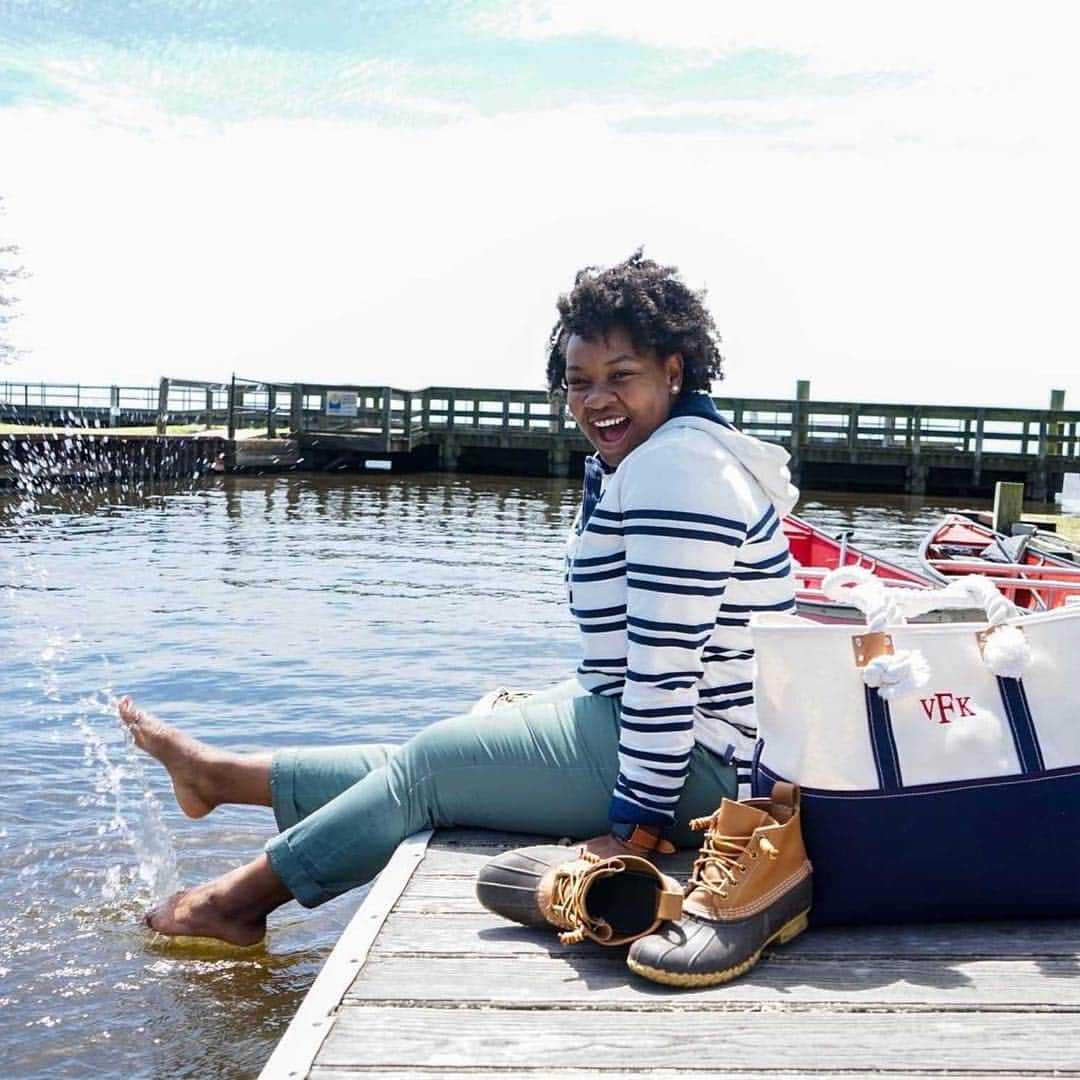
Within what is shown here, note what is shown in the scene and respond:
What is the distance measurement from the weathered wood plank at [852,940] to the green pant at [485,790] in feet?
1.16

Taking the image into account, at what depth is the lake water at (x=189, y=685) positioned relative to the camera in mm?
3684

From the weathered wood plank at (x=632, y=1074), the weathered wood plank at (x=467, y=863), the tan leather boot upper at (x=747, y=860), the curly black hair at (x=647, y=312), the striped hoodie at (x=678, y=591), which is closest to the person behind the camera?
the weathered wood plank at (x=632, y=1074)

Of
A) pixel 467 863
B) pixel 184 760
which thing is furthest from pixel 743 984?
pixel 184 760

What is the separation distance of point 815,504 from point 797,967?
24.5 m

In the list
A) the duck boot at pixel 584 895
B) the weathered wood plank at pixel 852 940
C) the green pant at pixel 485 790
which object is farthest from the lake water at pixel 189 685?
the duck boot at pixel 584 895

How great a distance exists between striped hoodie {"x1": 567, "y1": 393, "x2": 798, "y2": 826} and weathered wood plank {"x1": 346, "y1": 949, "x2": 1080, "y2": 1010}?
0.40 meters

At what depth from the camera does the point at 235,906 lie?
305 centimetres

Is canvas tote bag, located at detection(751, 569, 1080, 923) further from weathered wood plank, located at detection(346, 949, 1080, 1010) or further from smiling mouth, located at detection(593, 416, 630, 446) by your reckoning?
smiling mouth, located at detection(593, 416, 630, 446)

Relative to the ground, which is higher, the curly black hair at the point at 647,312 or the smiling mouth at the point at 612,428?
the curly black hair at the point at 647,312

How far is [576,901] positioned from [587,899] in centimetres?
3

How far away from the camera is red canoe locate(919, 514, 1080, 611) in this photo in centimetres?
814

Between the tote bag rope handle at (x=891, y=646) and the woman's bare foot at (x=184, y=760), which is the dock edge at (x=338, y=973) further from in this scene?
the tote bag rope handle at (x=891, y=646)

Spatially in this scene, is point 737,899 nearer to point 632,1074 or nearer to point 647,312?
point 632,1074

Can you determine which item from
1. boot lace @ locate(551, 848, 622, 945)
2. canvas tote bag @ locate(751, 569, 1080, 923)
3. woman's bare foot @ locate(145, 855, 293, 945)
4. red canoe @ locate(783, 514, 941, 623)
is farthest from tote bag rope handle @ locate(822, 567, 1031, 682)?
red canoe @ locate(783, 514, 941, 623)
